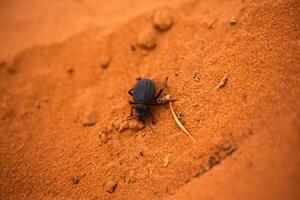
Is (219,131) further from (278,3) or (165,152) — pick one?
(278,3)

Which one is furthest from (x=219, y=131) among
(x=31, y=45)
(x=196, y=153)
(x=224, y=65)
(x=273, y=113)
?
(x=31, y=45)

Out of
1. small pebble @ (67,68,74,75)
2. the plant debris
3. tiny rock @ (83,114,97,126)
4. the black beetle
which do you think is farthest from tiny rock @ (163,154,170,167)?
small pebble @ (67,68,74,75)

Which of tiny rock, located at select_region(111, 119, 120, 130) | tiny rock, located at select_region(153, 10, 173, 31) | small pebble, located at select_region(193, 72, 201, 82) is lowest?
tiny rock, located at select_region(111, 119, 120, 130)

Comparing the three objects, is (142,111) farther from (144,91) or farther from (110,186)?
(110,186)

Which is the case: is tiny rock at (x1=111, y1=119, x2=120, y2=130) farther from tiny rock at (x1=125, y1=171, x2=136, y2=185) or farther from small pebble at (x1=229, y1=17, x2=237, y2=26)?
small pebble at (x1=229, y1=17, x2=237, y2=26)

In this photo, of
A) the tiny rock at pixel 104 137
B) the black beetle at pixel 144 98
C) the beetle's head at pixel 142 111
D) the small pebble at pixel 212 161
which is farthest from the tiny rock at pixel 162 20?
the small pebble at pixel 212 161
